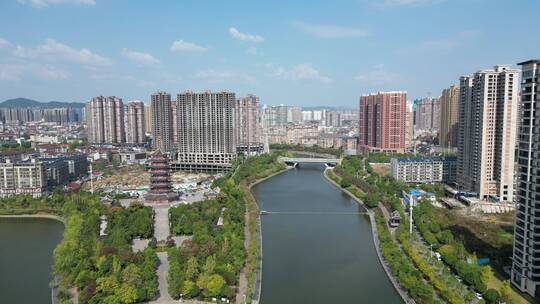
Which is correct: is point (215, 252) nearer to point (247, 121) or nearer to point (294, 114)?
point (247, 121)

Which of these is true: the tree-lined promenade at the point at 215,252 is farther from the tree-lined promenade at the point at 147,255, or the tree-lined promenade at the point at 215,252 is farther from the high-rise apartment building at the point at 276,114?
the high-rise apartment building at the point at 276,114

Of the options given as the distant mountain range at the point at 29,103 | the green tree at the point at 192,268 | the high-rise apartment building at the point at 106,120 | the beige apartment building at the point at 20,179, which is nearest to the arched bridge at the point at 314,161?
the high-rise apartment building at the point at 106,120

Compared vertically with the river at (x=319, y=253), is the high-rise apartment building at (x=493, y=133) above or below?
above

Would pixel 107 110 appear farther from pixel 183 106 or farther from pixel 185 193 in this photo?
pixel 185 193

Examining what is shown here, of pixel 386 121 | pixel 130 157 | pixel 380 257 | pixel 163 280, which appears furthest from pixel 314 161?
pixel 163 280

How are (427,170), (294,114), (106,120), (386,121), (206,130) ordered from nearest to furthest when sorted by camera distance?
(427,170)
(206,130)
(386,121)
(106,120)
(294,114)

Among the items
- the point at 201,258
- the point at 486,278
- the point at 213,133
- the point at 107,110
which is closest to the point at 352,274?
the point at 486,278
